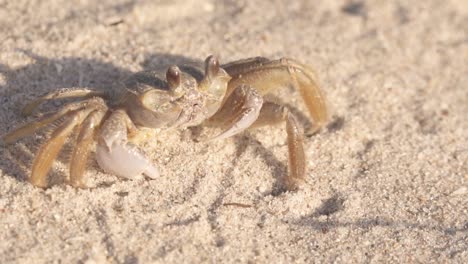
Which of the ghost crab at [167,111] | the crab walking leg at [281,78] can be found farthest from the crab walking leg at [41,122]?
the crab walking leg at [281,78]

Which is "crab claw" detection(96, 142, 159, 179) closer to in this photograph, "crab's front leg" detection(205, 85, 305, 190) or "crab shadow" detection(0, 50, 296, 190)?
"crab shadow" detection(0, 50, 296, 190)

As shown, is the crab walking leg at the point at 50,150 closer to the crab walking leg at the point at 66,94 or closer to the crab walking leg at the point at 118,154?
the crab walking leg at the point at 118,154

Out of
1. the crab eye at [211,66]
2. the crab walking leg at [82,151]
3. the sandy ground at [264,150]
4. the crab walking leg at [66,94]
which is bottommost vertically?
the sandy ground at [264,150]

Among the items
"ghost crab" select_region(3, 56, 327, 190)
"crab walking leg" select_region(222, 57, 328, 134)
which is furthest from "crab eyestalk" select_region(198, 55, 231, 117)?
"crab walking leg" select_region(222, 57, 328, 134)

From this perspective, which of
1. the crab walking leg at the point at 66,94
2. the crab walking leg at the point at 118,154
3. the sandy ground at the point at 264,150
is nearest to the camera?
the sandy ground at the point at 264,150

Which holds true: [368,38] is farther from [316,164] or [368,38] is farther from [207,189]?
[207,189]
